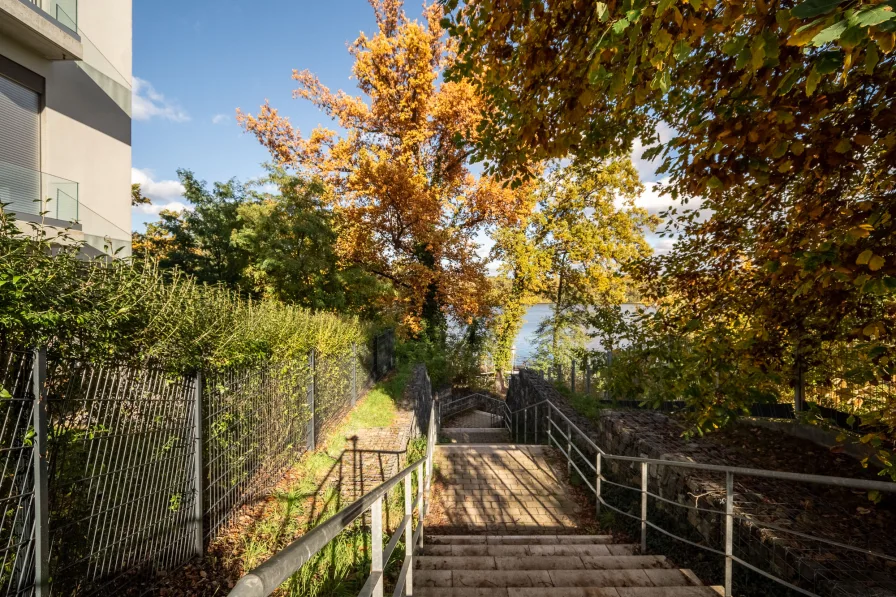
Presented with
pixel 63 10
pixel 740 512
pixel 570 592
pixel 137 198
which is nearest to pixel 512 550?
pixel 570 592

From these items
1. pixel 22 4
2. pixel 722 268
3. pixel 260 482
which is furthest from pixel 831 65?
pixel 22 4

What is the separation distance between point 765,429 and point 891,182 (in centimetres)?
555

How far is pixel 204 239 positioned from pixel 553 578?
54.6 ft

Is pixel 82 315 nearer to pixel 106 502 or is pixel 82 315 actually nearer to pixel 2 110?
pixel 106 502

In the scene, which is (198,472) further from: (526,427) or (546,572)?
(526,427)

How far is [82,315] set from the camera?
8.88 feet

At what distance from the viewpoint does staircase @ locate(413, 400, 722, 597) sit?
309cm

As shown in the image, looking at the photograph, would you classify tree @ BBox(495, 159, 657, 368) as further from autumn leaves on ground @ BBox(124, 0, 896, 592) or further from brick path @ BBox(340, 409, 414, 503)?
brick path @ BBox(340, 409, 414, 503)

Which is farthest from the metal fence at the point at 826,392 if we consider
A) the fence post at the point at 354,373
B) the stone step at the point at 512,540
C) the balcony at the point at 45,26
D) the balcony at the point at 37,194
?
the balcony at the point at 45,26

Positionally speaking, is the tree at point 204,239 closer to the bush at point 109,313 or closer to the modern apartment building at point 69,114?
the modern apartment building at point 69,114

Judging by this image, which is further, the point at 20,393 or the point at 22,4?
the point at 22,4

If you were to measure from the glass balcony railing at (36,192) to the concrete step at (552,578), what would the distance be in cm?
759

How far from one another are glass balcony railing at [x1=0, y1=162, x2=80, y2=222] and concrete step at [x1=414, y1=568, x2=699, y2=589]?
24.9 feet

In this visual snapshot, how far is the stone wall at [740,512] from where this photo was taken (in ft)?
9.52
